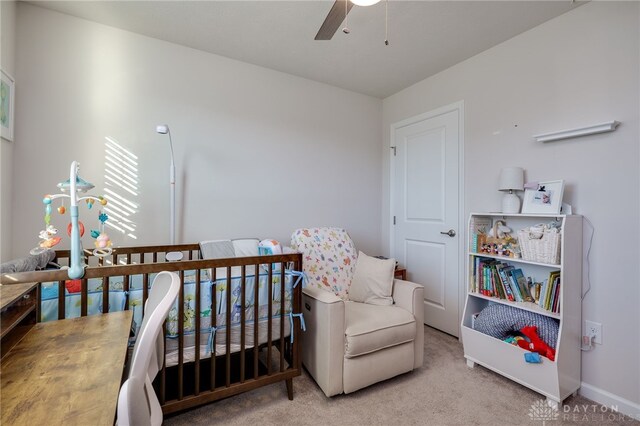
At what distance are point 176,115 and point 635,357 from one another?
3.39 m

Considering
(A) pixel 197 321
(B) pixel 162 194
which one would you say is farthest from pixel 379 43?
(A) pixel 197 321

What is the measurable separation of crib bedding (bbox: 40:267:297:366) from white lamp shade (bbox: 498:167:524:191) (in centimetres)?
163

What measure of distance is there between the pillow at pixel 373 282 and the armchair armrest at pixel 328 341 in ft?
1.74

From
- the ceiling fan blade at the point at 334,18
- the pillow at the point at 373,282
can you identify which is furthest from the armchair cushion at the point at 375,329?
the ceiling fan blade at the point at 334,18

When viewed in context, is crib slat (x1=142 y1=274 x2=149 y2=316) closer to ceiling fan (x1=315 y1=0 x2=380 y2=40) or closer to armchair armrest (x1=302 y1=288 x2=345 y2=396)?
armchair armrest (x1=302 y1=288 x2=345 y2=396)

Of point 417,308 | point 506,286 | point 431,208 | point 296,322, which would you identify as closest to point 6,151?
point 296,322

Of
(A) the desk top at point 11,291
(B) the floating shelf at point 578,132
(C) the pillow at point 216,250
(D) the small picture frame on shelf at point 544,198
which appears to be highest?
(B) the floating shelf at point 578,132

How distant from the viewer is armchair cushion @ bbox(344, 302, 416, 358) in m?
1.72

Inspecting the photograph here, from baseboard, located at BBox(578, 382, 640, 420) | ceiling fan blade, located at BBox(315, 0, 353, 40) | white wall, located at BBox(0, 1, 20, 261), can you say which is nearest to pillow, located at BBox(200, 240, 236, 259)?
white wall, located at BBox(0, 1, 20, 261)

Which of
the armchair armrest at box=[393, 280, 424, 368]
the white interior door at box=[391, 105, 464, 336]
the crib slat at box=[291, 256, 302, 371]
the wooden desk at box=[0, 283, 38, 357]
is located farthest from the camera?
the white interior door at box=[391, 105, 464, 336]

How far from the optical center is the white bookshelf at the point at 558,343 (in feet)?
5.52

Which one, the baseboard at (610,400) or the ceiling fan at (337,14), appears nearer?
the ceiling fan at (337,14)

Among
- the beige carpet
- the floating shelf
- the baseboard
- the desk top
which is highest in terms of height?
the floating shelf

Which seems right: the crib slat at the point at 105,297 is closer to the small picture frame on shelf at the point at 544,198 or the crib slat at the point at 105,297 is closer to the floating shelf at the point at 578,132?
the small picture frame on shelf at the point at 544,198
